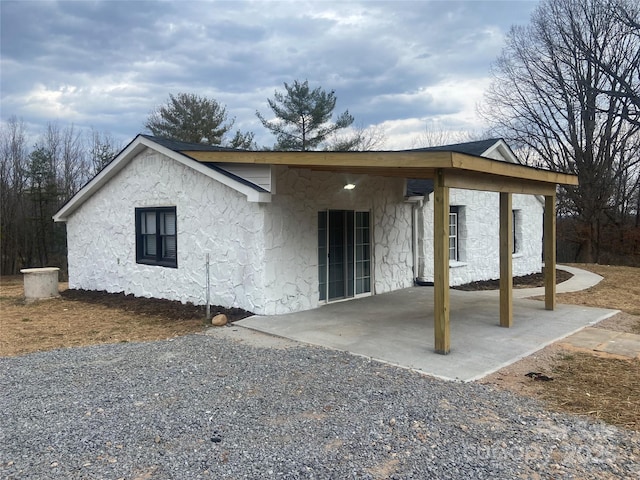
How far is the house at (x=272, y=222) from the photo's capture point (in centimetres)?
673

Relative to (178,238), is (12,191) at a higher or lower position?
higher

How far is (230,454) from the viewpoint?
3.20 m

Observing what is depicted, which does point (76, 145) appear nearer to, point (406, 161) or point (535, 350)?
point (406, 161)

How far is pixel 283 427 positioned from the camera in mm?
3619

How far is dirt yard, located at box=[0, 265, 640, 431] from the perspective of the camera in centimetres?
427

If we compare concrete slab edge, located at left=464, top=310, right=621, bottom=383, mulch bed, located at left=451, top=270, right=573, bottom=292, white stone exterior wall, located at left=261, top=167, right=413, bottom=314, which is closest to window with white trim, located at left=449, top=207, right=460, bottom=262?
mulch bed, located at left=451, top=270, right=573, bottom=292

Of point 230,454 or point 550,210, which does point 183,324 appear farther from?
point 550,210

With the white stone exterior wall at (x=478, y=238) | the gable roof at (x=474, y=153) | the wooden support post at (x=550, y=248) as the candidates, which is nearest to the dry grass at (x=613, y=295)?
the wooden support post at (x=550, y=248)

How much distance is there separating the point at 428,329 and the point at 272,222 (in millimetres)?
3021

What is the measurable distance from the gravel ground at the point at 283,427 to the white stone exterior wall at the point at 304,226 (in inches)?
110

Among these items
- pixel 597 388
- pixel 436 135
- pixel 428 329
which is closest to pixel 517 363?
pixel 597 388

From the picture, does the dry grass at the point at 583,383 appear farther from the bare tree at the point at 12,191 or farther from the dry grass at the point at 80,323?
the bare tree at the point at 12,191

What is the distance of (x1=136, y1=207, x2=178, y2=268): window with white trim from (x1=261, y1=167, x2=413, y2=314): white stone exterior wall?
2.57 meters

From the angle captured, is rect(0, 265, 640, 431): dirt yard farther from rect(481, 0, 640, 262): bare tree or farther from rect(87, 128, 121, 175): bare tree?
rect(87, 128, 121, 175): bare tree
